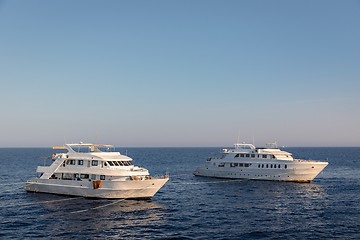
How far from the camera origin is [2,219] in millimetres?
38812

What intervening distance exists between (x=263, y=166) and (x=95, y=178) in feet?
121

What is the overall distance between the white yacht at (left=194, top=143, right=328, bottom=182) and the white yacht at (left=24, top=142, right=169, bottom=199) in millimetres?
29517

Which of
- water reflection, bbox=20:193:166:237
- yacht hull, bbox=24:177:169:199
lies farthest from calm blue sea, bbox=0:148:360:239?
yacht hull, bbox=24:177:169:199

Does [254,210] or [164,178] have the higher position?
[164,178]

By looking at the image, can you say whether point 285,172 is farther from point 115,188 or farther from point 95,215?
point 95,215

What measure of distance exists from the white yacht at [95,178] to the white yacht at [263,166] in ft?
96.8

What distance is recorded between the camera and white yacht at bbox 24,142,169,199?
48.1 metres

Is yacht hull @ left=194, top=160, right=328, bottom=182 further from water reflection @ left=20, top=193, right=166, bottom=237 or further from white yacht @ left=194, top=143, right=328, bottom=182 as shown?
water reflection @ left=20, top=193, right=166, bottom=237

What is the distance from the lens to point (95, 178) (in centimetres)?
4972

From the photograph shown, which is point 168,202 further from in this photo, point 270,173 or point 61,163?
point 270,173

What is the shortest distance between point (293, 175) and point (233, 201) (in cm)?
2536

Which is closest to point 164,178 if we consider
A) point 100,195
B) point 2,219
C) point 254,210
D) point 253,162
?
point 100,195

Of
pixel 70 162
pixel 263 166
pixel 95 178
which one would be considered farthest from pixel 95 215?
pixel 263 166

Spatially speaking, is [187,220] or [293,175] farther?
[293,175]
